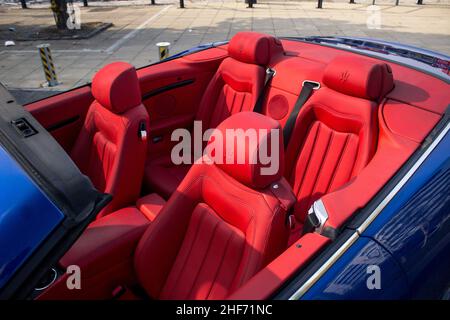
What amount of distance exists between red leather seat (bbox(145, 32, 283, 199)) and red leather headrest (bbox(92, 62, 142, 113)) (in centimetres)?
88

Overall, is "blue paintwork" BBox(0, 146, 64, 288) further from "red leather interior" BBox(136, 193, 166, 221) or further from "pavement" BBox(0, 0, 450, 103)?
"pavement" BBox(0, 0, 450, 103)

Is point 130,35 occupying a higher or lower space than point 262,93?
lower

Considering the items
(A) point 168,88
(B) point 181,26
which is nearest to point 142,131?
(A) point 168,88

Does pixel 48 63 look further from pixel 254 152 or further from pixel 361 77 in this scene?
pixel 254 152

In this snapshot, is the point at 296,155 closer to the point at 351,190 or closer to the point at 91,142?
the point at 351,190

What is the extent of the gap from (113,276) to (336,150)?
1.82m

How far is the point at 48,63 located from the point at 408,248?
7.21 metres

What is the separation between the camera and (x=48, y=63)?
7070mm

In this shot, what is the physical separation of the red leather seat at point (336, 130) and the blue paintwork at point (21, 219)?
1812 mm

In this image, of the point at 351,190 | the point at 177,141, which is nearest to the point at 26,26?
the point at 177,141

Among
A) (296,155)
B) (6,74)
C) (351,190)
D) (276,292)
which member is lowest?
(6,74)

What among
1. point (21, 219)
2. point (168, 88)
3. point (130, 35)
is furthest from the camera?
point (130, 35)

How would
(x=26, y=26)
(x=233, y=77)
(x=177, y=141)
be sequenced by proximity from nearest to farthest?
(x=233, y=77), (x=177, y=141), (x=26, y=26)

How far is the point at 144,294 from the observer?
242 centimetres
